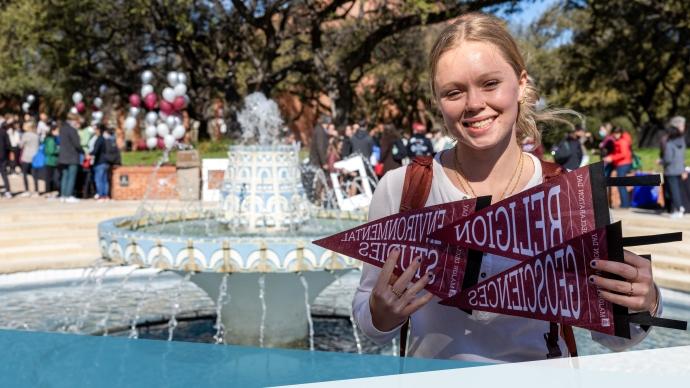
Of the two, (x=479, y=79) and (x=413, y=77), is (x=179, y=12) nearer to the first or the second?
(x=413, y=77)

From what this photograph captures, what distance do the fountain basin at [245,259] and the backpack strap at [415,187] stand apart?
366 cm

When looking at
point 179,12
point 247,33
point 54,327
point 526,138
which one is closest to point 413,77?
point 247,33

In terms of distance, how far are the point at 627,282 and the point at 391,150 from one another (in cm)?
1404

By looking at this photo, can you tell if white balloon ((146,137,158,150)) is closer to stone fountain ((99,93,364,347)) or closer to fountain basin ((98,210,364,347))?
fountain basin ((98,210,364,347))

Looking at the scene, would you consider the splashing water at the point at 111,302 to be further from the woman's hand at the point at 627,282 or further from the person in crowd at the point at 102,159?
the person in crowd at the point at 102,159

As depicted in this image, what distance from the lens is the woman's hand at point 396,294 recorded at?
5.50 feet

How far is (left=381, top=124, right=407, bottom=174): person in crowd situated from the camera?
49.8ft

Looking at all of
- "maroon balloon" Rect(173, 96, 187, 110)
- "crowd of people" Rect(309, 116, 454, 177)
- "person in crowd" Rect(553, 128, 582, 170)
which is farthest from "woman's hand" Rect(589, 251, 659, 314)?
"maroon balloon" Rect(173, 96, 187, 110)

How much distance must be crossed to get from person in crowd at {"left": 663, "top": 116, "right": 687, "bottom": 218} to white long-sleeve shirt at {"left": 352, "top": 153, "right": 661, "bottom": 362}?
1122 centimetres

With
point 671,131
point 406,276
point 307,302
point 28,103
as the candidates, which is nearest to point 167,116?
point 671,131

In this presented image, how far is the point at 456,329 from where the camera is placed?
6.02 feet

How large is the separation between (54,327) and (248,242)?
2827 mm

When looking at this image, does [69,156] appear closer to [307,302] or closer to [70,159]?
[70,159]

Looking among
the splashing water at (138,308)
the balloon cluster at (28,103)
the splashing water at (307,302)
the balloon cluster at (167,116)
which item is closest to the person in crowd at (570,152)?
the splashing water at (138,308)
